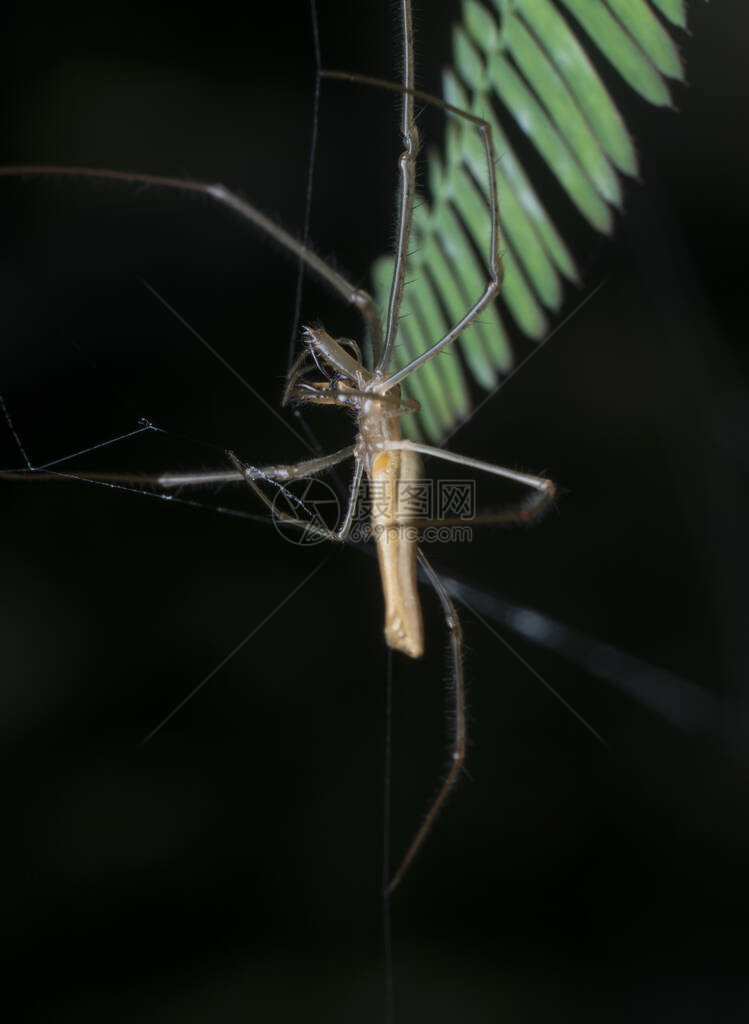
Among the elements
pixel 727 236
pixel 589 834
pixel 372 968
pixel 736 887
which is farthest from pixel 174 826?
pixel 727 236

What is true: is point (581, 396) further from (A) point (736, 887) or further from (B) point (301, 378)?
(A) point (736, 887)

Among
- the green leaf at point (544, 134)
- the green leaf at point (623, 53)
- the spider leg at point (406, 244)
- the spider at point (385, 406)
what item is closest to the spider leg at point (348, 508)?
the spider at point (385, 406)

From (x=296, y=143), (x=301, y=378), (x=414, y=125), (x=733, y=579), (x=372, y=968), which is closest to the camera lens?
(x=414, y=125)

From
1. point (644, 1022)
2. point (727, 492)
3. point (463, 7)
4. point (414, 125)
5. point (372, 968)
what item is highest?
point (463, 7)

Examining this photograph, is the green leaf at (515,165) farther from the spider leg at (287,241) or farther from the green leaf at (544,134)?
the spider leg at (287,241)

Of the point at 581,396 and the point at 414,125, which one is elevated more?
the point at 414,125

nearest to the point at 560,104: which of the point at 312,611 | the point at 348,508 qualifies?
the point at 348,508

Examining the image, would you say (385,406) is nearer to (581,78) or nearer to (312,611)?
(581,78)

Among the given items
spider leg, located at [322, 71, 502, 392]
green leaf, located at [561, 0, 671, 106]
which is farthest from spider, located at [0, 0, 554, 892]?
green leaf, located at [561, 0, 671, 106]
